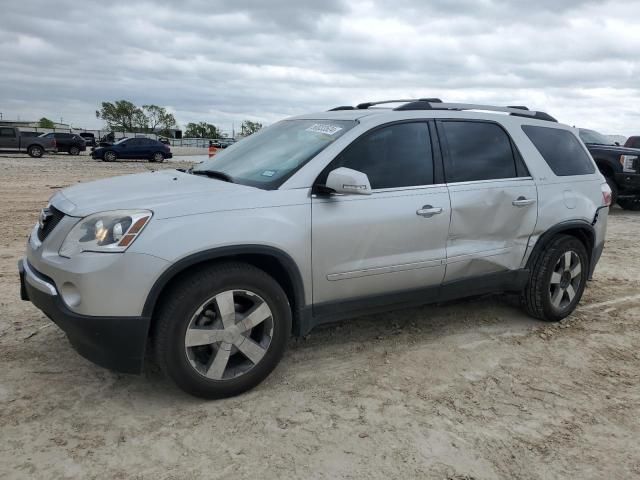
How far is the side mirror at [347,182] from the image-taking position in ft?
10.8

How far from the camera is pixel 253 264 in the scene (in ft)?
11.0

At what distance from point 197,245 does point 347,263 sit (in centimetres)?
99

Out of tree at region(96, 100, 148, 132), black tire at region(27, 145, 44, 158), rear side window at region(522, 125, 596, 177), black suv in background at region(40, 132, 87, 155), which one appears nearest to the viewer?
rear side window at region(522, 125, 596, 177)

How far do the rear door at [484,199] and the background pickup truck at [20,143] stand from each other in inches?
1197

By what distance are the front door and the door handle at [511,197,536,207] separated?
2.30 feet

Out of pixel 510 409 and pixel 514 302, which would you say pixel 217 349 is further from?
pixel 514 302

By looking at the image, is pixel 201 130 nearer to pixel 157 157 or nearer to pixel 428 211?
pixel 157 157

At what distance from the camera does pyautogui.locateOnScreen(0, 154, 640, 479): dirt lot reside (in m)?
2.68

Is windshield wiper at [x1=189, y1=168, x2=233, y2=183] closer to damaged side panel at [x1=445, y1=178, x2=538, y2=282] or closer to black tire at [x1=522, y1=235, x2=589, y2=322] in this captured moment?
damaged side panel at [x1=445, y1=178, x2=538, y2=282]

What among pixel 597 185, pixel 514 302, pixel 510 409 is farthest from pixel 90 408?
pixel 597 185

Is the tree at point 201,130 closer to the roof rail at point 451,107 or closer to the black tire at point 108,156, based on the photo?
the black tire at point 108,156

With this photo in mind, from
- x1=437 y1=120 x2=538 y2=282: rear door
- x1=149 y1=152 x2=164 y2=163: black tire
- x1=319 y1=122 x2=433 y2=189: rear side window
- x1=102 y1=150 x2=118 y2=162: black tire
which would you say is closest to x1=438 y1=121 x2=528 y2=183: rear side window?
x1=437 y1=120 x2=538 y2=282: rear door

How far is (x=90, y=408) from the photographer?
3117 mm

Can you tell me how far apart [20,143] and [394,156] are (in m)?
30.8
